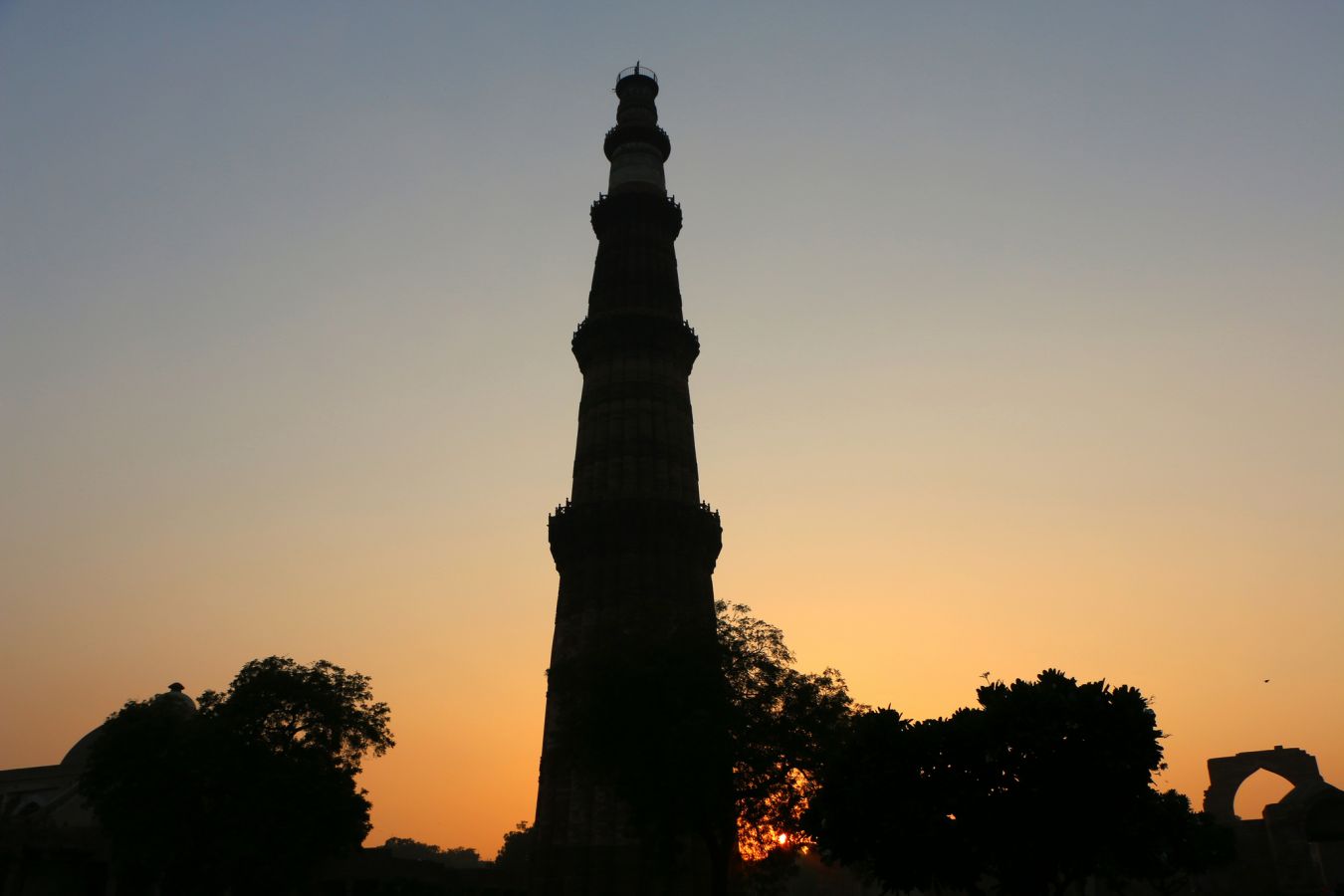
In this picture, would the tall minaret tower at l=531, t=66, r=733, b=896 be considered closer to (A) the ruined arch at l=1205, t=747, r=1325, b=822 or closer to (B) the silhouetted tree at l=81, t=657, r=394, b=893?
(B) the silhouetted tree at l=81, t=657, r=394, b=893

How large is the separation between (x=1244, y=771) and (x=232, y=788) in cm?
7295

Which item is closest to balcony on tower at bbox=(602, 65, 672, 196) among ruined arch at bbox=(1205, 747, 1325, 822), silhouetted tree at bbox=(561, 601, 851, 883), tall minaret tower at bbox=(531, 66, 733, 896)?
tall minaret tower at bbox=(531, 66, 733, 896)

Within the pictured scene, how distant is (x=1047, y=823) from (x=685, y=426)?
34405 mm

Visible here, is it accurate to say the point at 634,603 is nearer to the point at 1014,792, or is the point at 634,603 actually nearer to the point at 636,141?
the point at 1014,792

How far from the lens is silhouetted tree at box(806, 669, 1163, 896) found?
31.0 metres

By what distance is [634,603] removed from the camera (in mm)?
52750

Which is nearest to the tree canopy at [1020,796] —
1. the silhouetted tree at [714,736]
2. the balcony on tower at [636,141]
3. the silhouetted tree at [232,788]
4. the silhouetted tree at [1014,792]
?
the silhouetted tree at [1014,792]

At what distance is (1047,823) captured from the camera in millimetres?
30906

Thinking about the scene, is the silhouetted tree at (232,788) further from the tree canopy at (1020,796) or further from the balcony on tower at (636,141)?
the balcony on tower at (636,141)

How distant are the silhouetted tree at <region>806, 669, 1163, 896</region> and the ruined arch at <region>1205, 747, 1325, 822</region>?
5160cm

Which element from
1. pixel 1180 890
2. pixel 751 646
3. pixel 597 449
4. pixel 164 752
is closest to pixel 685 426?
pixel 597 449

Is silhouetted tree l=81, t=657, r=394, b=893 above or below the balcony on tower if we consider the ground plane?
below

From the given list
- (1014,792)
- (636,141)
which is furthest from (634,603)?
(636,141)

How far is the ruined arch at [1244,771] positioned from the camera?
2906 inches
